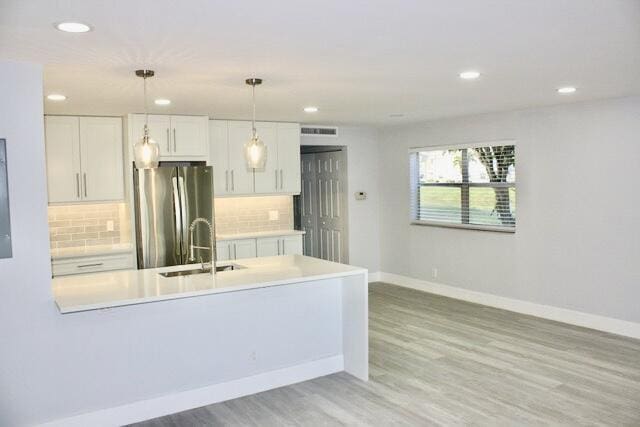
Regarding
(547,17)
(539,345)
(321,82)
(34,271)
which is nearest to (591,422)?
(539,345)

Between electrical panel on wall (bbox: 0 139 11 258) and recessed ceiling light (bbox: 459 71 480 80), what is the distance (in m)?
3.02

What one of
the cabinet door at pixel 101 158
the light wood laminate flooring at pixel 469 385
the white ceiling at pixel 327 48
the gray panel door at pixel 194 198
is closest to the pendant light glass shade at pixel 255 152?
the white ceiling at pixel 327 48

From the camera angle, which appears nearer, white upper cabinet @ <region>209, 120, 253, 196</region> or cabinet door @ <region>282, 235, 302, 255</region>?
white upper cabinet @ <region>209, 120, 253, 196</region>

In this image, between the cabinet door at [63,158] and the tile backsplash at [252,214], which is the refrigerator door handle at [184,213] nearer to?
the tile backsplash at [252,214]

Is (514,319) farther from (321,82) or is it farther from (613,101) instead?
(321,82)

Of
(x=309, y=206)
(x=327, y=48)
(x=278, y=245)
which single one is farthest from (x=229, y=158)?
(x=327, y=48)

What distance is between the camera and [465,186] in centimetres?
696

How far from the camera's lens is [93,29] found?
105 inches

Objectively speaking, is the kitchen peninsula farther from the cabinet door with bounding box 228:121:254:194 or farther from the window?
the window

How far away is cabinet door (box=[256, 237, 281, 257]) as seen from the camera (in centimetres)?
682

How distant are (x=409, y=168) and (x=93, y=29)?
18.2 ft

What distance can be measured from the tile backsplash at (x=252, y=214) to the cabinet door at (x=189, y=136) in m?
0.82

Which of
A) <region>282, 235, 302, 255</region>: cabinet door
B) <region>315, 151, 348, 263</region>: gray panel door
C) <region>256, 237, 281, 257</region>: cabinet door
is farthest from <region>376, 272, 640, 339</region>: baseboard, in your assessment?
<region>256, 237, 281, 257</region>: cabinet door

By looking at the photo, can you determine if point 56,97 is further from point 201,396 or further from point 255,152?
point 201,396
